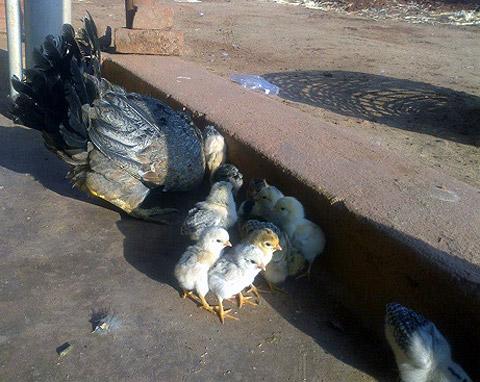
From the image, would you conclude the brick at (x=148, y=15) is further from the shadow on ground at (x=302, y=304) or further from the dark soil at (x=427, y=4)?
the dark soil at (x=427, y=4)

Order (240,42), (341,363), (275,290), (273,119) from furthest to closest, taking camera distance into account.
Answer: (240,42)
(273,119)
(275,290)
(341,363)

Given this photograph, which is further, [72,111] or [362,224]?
[72,111]

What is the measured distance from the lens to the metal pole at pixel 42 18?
19.5ft

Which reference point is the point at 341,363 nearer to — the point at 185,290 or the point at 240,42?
the point at 185,290

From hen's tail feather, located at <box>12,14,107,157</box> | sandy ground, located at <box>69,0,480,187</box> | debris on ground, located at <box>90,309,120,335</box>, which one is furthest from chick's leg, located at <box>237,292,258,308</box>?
sandy ground, located at <box>69,0,480,187</box>

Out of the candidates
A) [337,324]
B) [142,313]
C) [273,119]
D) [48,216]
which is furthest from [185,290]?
[273,119]

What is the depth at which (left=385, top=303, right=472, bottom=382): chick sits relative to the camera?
2.39m

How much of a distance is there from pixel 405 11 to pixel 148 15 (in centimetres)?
1260

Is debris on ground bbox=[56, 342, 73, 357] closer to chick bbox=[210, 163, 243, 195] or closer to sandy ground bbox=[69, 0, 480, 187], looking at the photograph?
chick bbox=[210, 163, 243, 195]

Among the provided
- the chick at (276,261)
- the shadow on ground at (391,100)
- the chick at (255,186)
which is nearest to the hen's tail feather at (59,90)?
the chick at (255,186)

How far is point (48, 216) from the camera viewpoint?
3.95 meters

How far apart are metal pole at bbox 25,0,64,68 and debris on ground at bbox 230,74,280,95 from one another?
2424mm

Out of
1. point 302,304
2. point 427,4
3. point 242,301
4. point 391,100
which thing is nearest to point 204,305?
point 242,301

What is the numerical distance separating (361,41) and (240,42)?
2.89 m
